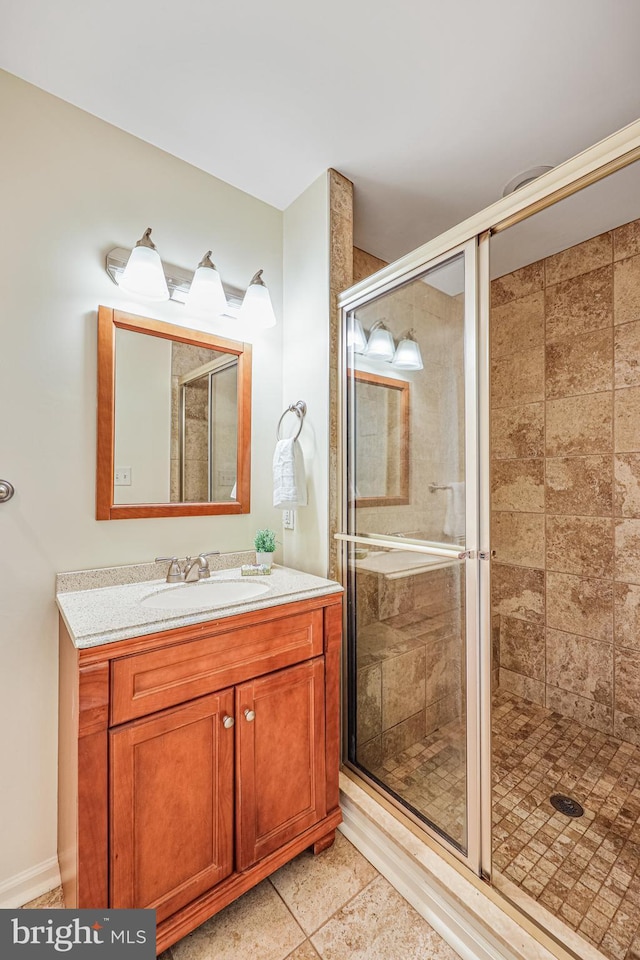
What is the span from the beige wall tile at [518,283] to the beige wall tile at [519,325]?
0.03m

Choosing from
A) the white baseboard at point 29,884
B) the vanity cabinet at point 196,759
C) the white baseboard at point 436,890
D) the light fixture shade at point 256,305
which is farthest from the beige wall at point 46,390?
the white baseboard at point 436,890

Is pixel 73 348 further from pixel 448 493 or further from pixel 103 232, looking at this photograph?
pixel 448 493

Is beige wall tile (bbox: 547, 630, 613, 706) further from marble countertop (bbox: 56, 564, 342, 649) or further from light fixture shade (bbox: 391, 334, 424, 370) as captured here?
light fixture shade (bbox: 391, 334, 424, 370)

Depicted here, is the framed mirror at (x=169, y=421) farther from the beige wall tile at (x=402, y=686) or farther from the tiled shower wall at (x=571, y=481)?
the tiled shower wall at (x=571, y=481)

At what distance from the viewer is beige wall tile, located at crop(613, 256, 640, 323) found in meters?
2.05

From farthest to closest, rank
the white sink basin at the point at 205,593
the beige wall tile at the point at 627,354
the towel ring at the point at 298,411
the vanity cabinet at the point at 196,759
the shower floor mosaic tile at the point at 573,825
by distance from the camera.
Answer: the beige wall tile at the point at 627,354 → the towel ring at the point at 298,411 → the white sink basin at the point at 205,593 → the shower floor mosaic tile at the point at 573,825 → the vanity cabinet at the point at 196,759

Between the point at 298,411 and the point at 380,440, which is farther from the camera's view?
the point at 298,411

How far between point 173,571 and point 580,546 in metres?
2.05

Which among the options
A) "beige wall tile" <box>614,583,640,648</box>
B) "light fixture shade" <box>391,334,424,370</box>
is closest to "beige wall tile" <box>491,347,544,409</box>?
"beige wall tile" <box>614,583,640,648</box>

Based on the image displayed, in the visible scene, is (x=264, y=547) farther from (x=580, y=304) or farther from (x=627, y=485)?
(x=580, y=304)

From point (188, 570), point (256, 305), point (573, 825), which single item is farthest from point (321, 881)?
point (256, 305)

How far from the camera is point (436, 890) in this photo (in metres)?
1.22

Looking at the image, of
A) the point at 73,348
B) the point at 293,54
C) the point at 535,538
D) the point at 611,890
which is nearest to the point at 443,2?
the point at 293,54

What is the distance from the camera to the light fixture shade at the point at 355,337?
1.69 m
